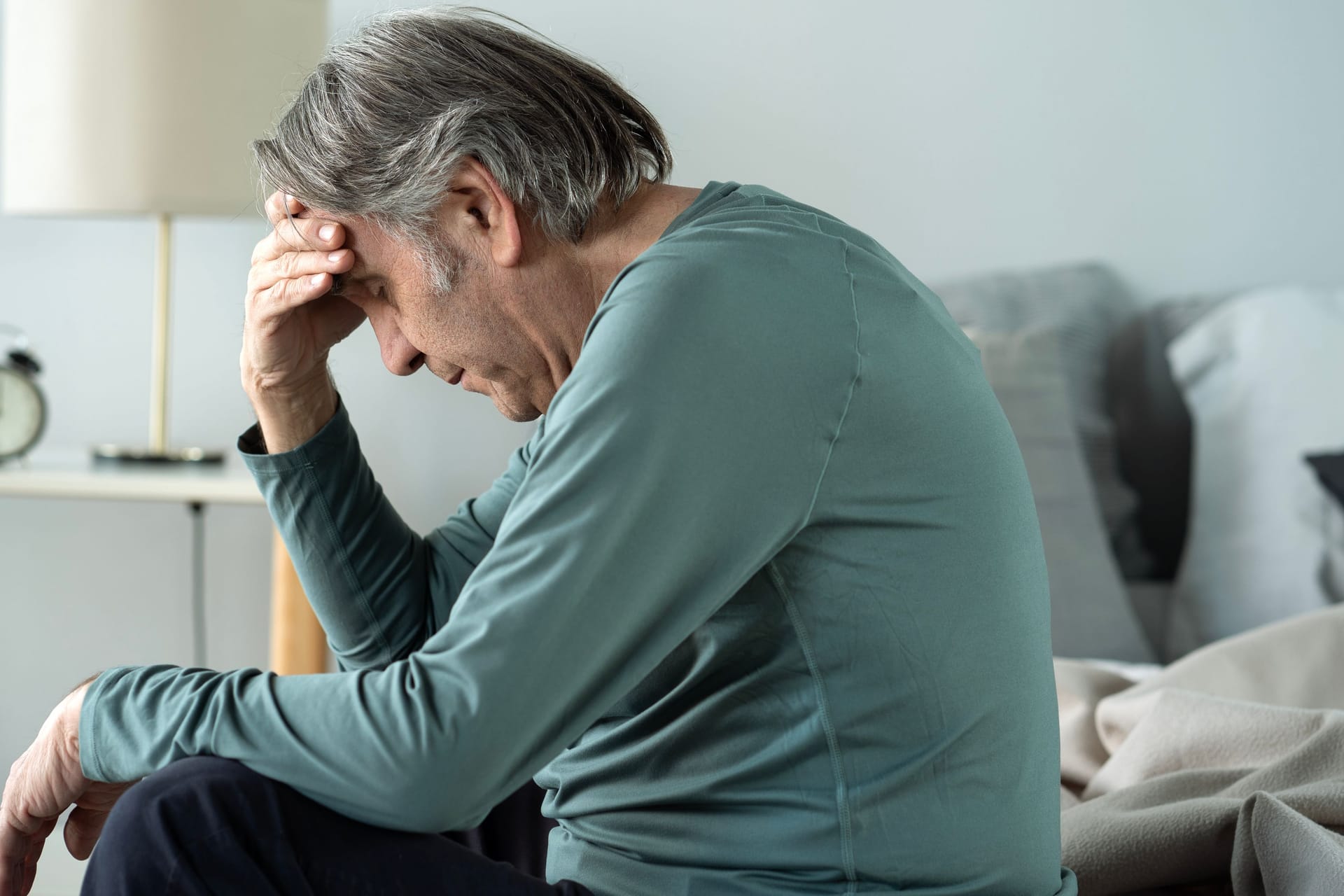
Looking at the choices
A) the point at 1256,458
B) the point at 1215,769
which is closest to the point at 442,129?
the point at 1215,769

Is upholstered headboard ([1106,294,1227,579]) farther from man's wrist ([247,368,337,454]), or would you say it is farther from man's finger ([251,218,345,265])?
man's finger ([251,218,345,265])

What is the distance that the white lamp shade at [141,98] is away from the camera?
5.72 ft

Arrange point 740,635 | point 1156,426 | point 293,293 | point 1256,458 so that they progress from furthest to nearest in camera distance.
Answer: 1. point 1156,426
2. point 1256,458
3. point 293,293
4. point 740,635

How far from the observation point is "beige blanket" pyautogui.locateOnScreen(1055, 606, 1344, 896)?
38.3 inches

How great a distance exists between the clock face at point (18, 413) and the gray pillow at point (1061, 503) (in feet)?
4.60

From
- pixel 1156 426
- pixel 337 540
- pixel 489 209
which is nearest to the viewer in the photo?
pixel 489 209

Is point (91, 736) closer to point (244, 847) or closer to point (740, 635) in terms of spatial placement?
point (244, 847)

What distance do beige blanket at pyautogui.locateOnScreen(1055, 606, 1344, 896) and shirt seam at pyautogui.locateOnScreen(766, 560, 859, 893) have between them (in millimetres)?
359

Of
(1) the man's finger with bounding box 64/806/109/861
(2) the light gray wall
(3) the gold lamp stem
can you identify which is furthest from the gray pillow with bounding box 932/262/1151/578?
(1) the man's finger with bounding box 64/806/109/861

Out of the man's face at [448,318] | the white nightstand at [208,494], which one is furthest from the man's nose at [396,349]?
the white nightstand at [208,494]

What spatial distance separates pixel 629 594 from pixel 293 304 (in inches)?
18.8

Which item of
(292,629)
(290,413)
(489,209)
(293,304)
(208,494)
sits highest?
(489,209)

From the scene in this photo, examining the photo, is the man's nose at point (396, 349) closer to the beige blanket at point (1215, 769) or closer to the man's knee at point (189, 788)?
the man's knee at point (189, 788)

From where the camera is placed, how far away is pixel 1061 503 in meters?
1.95
